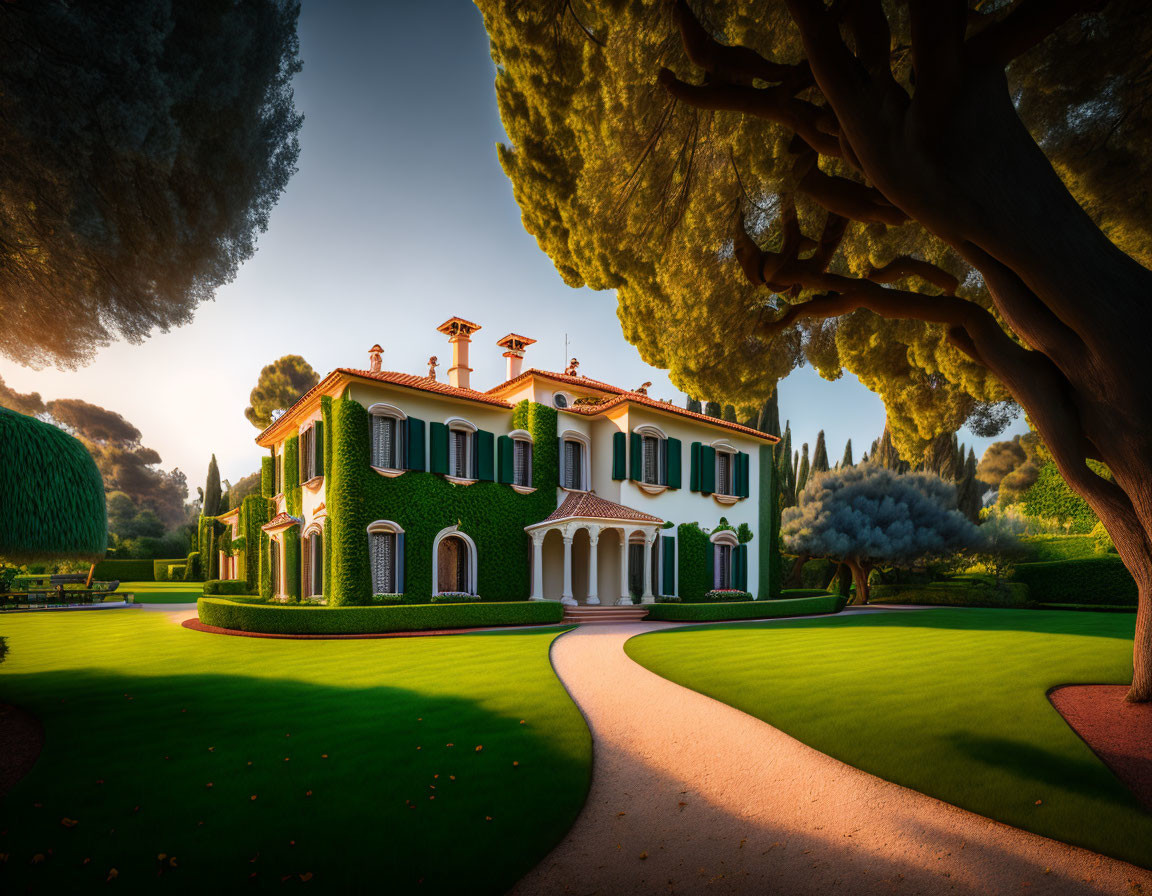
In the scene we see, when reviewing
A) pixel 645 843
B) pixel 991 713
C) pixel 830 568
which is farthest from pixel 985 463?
pixel 645 843

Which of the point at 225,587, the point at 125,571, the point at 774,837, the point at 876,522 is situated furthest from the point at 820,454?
the point at 125,571

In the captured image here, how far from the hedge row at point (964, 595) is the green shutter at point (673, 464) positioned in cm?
1429

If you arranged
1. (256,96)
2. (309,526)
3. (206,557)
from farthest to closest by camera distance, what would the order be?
(206,557), (309,526), (256,96)

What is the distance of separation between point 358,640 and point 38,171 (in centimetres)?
1166

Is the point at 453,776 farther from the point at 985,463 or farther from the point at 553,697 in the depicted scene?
the point at 985,463

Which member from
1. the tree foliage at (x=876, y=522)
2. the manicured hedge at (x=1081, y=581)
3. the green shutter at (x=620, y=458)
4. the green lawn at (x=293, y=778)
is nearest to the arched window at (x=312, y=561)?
the green lawn at (x=293, y=778)

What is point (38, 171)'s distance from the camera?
16.5 ft

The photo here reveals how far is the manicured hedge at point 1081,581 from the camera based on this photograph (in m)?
25.0

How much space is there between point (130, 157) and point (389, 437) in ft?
46.8

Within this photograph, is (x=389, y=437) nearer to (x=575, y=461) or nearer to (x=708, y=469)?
(x=575, y=461)

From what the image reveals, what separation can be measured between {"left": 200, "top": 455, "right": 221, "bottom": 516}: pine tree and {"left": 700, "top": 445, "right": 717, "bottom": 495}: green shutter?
43.9 meters

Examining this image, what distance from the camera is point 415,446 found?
19.2 meters

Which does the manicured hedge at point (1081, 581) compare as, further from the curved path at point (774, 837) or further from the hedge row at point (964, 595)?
the curved path at point (774, 837)

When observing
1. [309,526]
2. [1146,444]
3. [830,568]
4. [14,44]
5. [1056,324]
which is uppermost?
[14,44]
